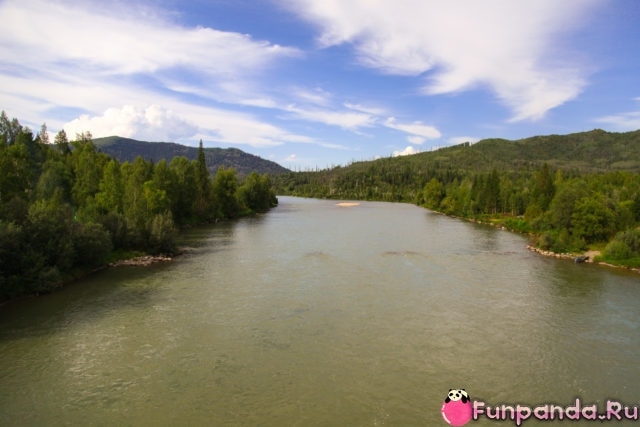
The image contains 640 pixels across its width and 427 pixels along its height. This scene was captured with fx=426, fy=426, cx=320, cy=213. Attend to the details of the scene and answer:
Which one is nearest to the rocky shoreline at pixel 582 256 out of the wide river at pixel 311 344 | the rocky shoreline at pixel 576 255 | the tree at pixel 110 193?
the rocky shoreline at pixel 576 255

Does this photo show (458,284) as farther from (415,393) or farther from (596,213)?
(596,213)

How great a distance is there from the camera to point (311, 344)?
19.8 meters

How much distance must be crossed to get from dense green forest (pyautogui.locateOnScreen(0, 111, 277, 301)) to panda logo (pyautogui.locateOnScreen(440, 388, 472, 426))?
80.7 ft

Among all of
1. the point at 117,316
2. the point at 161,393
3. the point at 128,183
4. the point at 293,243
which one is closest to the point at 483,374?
the point at 161,393

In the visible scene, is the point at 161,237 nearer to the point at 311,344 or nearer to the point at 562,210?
the point at 311,344

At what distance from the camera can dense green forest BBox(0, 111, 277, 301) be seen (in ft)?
87.2

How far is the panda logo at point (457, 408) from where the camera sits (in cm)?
1452

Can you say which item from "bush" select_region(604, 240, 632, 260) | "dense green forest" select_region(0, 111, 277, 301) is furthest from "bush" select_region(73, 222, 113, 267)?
"bush" select_region(604, 240, 632, 260)

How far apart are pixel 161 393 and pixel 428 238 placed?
146 feet

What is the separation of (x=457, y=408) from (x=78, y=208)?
157 feet

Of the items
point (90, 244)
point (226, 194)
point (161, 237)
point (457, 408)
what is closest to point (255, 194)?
point (226, 194)

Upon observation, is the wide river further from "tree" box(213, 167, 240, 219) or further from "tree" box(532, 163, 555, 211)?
"tree" box(213, 167, 240, 219)

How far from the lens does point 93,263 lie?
33.5m

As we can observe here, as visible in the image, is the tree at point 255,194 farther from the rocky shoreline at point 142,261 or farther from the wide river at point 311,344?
the wide river at point 311,344
